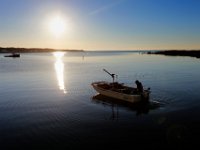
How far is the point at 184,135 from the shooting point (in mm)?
20562

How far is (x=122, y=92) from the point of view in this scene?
107 feet

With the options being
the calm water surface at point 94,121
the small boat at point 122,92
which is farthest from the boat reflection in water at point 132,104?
the small boat at point 122,92

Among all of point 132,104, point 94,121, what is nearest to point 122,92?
point 132,104

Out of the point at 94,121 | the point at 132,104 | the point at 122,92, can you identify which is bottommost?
the point at 94,121

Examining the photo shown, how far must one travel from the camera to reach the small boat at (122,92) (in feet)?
99.0

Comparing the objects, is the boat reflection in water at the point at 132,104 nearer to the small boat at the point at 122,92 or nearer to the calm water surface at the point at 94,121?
the calm water surface at the point at 94,121

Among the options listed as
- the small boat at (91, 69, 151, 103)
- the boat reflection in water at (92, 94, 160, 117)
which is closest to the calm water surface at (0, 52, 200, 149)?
the boat reflection in water at (92, 94, 160, 117)

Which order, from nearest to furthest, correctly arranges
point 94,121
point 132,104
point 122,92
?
point 94,121 < point 132,104 < point 122,92

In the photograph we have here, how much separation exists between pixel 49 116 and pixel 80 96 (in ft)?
34.7

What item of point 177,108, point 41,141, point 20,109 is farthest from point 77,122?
point 177,108

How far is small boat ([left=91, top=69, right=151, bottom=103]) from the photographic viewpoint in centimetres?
3016

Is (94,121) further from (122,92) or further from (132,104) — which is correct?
(122,92)

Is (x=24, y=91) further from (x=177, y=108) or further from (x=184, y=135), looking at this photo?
(x=184, y=135)

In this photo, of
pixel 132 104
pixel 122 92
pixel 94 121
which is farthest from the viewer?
pixel 122 92
